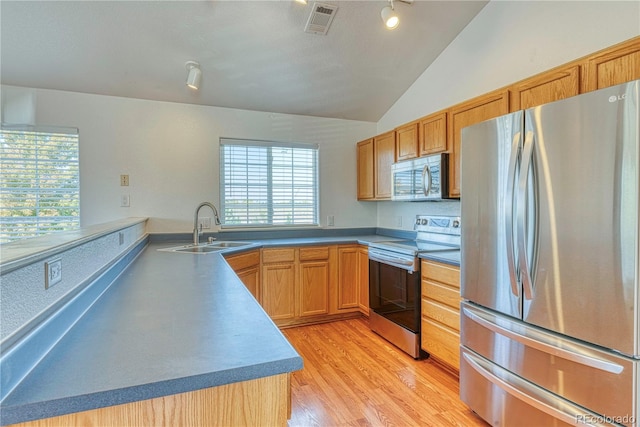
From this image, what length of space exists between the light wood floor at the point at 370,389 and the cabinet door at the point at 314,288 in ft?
1.35

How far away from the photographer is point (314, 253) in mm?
3332

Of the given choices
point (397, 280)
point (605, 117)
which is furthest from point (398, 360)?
point (605, 117)

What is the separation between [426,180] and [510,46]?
1170mm

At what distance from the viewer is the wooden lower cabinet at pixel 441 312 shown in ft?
7.18

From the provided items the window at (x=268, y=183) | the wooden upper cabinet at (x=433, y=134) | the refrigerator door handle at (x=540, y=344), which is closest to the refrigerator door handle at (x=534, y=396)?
the refrigerator door handle at (x=540, y=344)

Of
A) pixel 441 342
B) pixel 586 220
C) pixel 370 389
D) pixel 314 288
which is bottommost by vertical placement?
pixel 370 389

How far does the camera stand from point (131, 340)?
86 centimetres

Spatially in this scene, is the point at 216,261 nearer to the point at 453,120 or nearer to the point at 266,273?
the point at 266,273

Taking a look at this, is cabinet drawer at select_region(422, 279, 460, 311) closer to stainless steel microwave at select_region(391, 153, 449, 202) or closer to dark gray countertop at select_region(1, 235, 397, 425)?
stainless steel microwave at select_region(391, 153, 449, 202)

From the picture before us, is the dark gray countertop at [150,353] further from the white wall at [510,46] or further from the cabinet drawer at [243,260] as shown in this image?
the white wall at [510,46]

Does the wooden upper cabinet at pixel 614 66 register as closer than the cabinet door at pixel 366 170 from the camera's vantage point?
Yes

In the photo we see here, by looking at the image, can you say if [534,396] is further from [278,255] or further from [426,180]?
[278,255]

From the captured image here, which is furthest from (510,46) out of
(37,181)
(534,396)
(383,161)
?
(37,181)

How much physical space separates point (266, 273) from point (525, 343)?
2.22 m
